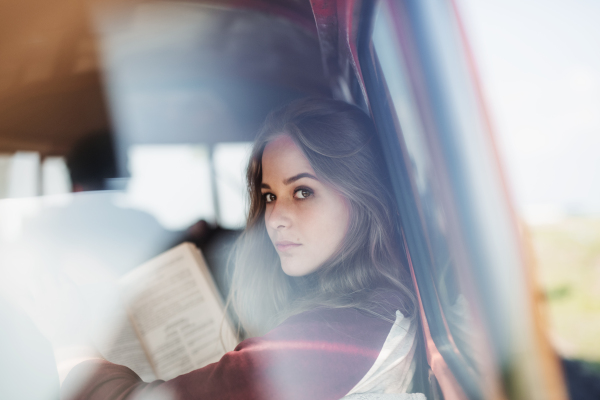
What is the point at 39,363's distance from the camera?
873mm

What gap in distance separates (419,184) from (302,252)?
0.39 m

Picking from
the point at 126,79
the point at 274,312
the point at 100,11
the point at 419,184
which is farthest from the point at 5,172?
the point at 419,184

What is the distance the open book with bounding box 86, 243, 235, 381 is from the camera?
3.99 ft

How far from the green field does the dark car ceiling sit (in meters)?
0.92

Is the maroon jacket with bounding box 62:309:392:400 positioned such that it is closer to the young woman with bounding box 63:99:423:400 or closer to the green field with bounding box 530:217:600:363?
the young woman with bounding box 63:99:423:400

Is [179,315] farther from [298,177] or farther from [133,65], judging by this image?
[133,65]

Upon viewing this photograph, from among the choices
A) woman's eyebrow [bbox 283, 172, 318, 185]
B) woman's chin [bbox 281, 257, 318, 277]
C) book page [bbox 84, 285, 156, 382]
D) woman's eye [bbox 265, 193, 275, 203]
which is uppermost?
woman's eyebrow [bbox 283, 172, 318, 185]

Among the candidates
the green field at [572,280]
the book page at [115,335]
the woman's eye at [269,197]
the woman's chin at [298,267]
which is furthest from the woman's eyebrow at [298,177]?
the book page at [115,335]

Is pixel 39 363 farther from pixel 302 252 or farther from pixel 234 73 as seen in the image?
pixel 234 73

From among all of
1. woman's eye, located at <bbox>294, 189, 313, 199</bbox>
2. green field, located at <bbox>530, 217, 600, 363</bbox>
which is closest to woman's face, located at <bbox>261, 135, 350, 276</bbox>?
woman's eye, located at <bbox>294, 189, 313, 199</bbox>

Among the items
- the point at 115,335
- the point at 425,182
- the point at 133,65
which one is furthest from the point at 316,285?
the point at 133,65

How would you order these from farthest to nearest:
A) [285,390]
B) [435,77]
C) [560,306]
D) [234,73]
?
1. [234,73]
2. [285,390]
3. [435,77]
4. [560,306]

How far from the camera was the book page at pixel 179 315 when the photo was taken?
3.99 ft

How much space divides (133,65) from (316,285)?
1.36 m
